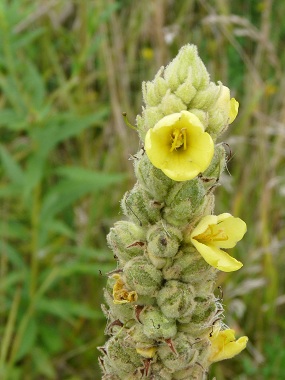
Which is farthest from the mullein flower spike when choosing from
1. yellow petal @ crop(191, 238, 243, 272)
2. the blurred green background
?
the blurred green background

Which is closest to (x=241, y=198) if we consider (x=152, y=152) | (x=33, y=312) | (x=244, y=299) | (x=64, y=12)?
(x=244, y=299)

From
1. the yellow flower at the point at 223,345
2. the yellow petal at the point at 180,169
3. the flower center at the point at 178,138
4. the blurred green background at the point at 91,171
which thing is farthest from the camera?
the blurred green background at the point at 91,171

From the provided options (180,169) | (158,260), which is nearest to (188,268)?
(158,260)

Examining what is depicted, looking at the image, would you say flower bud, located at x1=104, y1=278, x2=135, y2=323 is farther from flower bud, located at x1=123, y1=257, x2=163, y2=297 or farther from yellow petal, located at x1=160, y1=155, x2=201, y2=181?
yellow petal, located at x1=160, y1=155, x2=201, y2=181

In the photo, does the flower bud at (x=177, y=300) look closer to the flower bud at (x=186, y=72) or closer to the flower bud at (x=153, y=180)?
the flower bud at (x=153, y=180)

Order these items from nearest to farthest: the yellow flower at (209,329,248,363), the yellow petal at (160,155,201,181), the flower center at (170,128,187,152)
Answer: the yellow petal at (160,155,201,181) < the flower center at (170,128,187,152) < the yellow flower at (209,329,248,363)

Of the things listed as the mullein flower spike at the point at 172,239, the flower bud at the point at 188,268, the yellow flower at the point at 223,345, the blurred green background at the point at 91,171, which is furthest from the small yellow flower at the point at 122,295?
the blurred green background at the point at 91,171

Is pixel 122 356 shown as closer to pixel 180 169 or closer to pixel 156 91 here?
pixel 180 169
